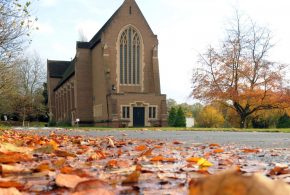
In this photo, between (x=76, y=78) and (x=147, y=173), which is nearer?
(x=147, y=173)

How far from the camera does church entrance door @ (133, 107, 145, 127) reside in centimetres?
4166

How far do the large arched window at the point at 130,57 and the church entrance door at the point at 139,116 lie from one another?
145 inches

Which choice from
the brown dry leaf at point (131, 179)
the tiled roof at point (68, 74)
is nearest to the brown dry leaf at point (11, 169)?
the brown dry leaf at point (131, 179)

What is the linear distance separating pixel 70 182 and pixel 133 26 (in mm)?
43613

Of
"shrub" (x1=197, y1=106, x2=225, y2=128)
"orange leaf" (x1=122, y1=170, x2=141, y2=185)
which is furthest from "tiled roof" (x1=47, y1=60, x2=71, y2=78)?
"orange leaf" (x1=122, y1=170, x2=141, y2=185)

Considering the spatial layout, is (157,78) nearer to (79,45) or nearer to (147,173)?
(79,45)

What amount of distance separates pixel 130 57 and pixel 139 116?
7288mm

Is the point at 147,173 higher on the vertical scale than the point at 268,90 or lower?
lower

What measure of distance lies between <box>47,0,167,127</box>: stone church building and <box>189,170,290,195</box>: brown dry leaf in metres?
39.1

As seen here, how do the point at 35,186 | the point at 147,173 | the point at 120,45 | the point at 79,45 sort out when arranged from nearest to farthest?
the point at 35,186
the point at 147,173
the point at 120,45
the point at 79,45

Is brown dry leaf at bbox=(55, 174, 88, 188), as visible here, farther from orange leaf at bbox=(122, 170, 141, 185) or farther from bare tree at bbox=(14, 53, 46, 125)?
bare tree at bbox=(14, 53, 46, 125)

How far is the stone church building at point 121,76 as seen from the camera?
41.6 meters

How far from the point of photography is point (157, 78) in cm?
4409

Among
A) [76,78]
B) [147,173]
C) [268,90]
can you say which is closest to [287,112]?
[268,90]
